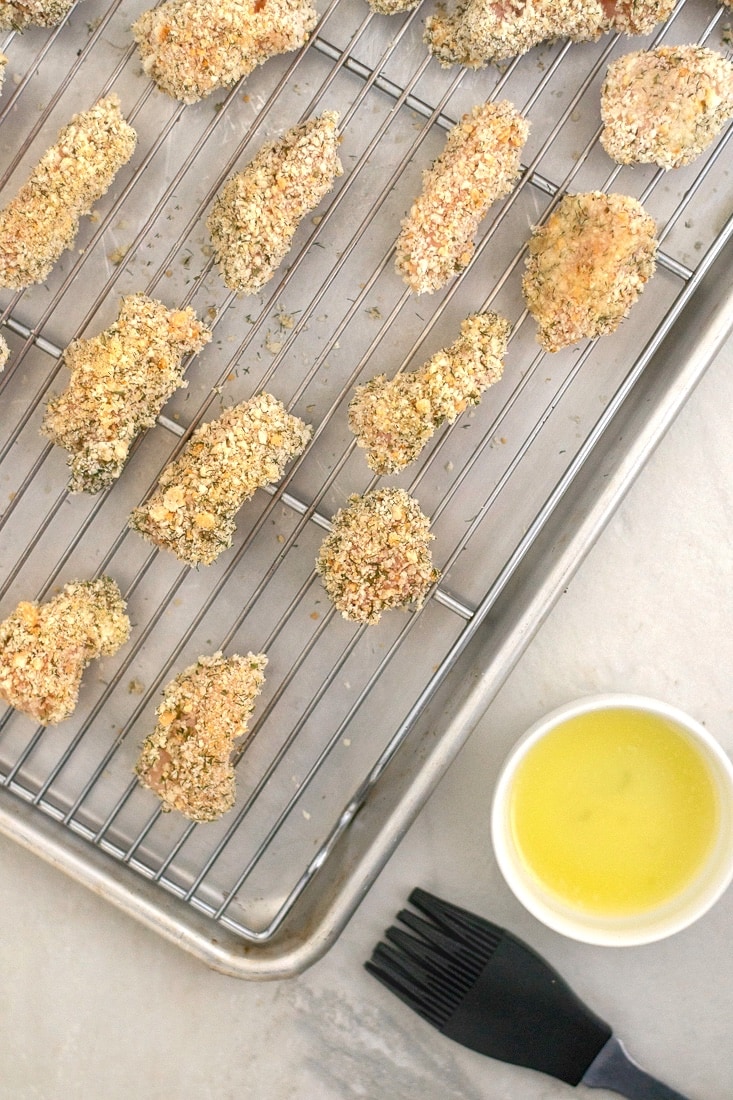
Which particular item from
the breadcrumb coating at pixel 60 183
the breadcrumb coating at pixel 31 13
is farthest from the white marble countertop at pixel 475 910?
the breadcrumb coating at pixel 31 13

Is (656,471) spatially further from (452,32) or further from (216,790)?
(216,790)

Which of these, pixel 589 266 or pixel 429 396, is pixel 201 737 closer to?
pixel 429 396

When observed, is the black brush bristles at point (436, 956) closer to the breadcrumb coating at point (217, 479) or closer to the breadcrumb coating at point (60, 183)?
the breadcrumb coating at point (217, 479)

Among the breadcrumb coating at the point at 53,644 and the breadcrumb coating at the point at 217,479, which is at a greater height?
the breadcrumb coating at the point at 217,479

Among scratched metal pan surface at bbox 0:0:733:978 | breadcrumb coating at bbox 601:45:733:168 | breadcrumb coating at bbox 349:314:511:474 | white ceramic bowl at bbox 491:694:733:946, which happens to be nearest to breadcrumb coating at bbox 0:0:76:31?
scratched metal pan surface at bbox 0:0:733:978

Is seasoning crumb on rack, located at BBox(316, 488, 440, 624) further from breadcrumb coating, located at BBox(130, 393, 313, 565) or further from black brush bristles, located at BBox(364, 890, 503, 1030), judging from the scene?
black brush bristles, located at BBox(364, 890, 503, 1030)
